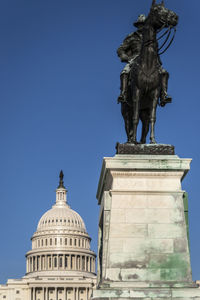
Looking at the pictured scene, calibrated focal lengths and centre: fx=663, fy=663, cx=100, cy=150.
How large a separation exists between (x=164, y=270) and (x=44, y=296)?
177271mm

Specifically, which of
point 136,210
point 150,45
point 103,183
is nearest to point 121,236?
point 136,210

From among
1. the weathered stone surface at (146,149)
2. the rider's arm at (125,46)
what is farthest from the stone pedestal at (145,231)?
the rider's arm at (125,46)

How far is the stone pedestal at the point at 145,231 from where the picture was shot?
1209cm

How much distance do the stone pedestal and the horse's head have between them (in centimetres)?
280

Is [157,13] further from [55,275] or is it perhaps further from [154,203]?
[55,275]


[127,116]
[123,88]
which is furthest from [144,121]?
[123,88]

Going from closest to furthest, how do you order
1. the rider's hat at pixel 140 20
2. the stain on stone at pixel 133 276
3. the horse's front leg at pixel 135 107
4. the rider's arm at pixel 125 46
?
the stain on stone at pixel 133 276, the horse's front leg at pixel 135 107, the rider's arm at pixel 125 46, the rider's hat at pixel 140 20

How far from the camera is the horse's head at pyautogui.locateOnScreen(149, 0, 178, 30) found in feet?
44.6

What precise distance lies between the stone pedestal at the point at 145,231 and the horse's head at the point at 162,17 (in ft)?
9.19

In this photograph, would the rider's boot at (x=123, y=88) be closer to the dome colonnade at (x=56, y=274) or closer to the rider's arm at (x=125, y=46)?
the rider's arm at (x=125, y=46)

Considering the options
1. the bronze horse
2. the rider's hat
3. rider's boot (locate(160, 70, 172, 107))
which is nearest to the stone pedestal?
the bronze horse

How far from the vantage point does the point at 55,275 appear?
188000 mm

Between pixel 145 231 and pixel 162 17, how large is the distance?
4404mm

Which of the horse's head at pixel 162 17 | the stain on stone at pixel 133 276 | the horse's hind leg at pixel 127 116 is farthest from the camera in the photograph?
the horse's hind leg at pixel 127 116
